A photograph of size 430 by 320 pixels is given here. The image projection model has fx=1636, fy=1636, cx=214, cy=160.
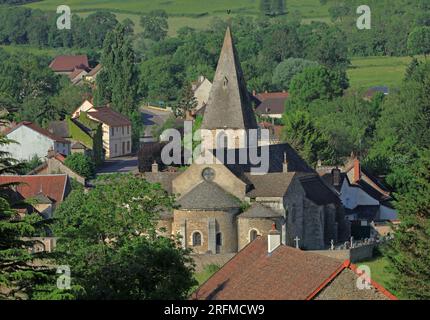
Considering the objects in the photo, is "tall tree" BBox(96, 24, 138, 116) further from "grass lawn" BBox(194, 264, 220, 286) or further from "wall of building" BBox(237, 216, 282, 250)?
"grass lawn" BBox(194, 264, 220, 286)

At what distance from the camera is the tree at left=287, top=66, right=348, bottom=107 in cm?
12688

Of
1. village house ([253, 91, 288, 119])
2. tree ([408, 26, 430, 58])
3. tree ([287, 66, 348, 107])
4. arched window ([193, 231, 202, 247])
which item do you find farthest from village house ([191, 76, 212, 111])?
arched window ([193, 231, 202, 247])

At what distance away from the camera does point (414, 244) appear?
4462cm

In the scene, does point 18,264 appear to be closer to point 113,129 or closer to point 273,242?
point 273,242

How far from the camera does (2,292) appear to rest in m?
31.0

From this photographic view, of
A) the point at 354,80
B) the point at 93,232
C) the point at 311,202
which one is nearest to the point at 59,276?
the point at 93,232

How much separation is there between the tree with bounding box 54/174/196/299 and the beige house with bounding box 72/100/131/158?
171 feet

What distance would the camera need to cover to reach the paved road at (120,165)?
9606 cm

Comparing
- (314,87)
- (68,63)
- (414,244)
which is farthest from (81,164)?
(68,63)

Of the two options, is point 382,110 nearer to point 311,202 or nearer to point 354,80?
point 354,80

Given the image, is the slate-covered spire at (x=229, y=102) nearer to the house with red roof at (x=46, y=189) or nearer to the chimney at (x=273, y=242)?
the house with red roof at (x=46, y=189)

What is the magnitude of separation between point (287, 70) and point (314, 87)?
A: 35.5m

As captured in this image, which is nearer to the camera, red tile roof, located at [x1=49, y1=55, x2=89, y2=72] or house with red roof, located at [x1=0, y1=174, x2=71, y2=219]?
house with red roof, located at [x1=0, y1=174, x2=71, y2=219]
